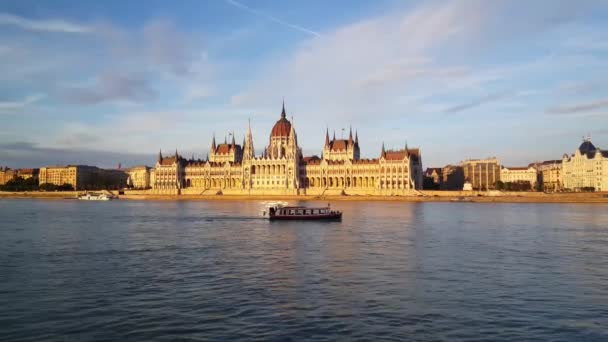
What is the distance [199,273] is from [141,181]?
18200 centimetres

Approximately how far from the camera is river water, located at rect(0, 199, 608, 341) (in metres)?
15.1

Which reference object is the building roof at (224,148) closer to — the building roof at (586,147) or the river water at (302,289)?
the building roof at (586,147)

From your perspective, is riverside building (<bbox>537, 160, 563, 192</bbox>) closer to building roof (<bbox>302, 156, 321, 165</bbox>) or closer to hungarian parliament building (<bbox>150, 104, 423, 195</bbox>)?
hungarian parliament building (<bbox>150, 104, 423, 195</bbox>)

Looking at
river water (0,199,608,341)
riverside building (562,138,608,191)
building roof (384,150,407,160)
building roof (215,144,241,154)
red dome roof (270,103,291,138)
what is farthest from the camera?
building roof (215,144,241,154)

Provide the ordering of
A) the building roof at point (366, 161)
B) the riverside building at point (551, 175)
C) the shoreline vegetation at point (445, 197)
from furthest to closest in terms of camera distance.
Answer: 1. the riverside building at point (551, 175)
2. the building roof at point (366, 161)
3. the shoreline vegetation at point (445, 197)

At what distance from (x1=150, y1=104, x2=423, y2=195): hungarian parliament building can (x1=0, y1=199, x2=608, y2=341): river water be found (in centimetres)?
9341

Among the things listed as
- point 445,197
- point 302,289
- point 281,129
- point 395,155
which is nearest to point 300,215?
point 302,289

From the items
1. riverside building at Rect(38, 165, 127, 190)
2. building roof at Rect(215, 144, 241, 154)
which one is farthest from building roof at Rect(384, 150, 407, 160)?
riverside building at Rect(38, 165, 127, 190)

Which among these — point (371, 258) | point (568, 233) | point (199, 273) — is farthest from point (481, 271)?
point (568, 233)

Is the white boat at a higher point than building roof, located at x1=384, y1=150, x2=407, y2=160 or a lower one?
lower

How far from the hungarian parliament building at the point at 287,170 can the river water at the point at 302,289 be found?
93.4 metres

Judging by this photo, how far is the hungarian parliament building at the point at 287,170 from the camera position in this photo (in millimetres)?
132625

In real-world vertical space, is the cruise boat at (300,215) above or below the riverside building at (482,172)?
below

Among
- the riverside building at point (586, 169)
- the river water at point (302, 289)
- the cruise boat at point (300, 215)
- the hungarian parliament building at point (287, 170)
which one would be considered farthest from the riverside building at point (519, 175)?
the river water at point (302, 289)
